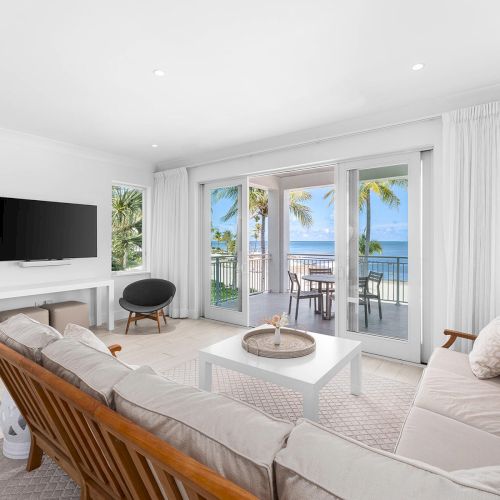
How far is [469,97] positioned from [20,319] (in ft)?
12.6

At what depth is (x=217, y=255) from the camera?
17.0 feet

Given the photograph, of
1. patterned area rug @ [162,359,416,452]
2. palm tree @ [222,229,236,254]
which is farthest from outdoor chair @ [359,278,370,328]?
palm tree @ [222,229,236,254]

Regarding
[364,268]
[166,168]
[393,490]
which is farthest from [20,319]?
[166,168]

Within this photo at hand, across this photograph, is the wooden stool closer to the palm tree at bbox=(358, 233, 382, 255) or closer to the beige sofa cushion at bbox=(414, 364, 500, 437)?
the palm tree at bbox=(358, 233, 382, 255)

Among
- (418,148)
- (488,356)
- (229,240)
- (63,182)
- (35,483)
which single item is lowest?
(35,483)

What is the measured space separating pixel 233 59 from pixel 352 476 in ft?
8.46

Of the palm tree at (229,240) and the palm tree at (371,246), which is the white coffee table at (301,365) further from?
the palm tree at (229,240)

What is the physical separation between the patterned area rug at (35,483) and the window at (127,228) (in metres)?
3.71

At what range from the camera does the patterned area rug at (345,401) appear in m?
2.20

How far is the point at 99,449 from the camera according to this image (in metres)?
1.15

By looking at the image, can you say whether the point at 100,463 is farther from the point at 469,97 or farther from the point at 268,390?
the point at 469,97

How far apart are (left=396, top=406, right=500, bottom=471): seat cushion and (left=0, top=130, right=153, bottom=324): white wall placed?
14.5ft

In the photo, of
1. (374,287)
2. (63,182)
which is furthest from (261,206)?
(374,287)

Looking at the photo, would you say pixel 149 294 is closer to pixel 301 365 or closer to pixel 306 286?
pixel 301 365
